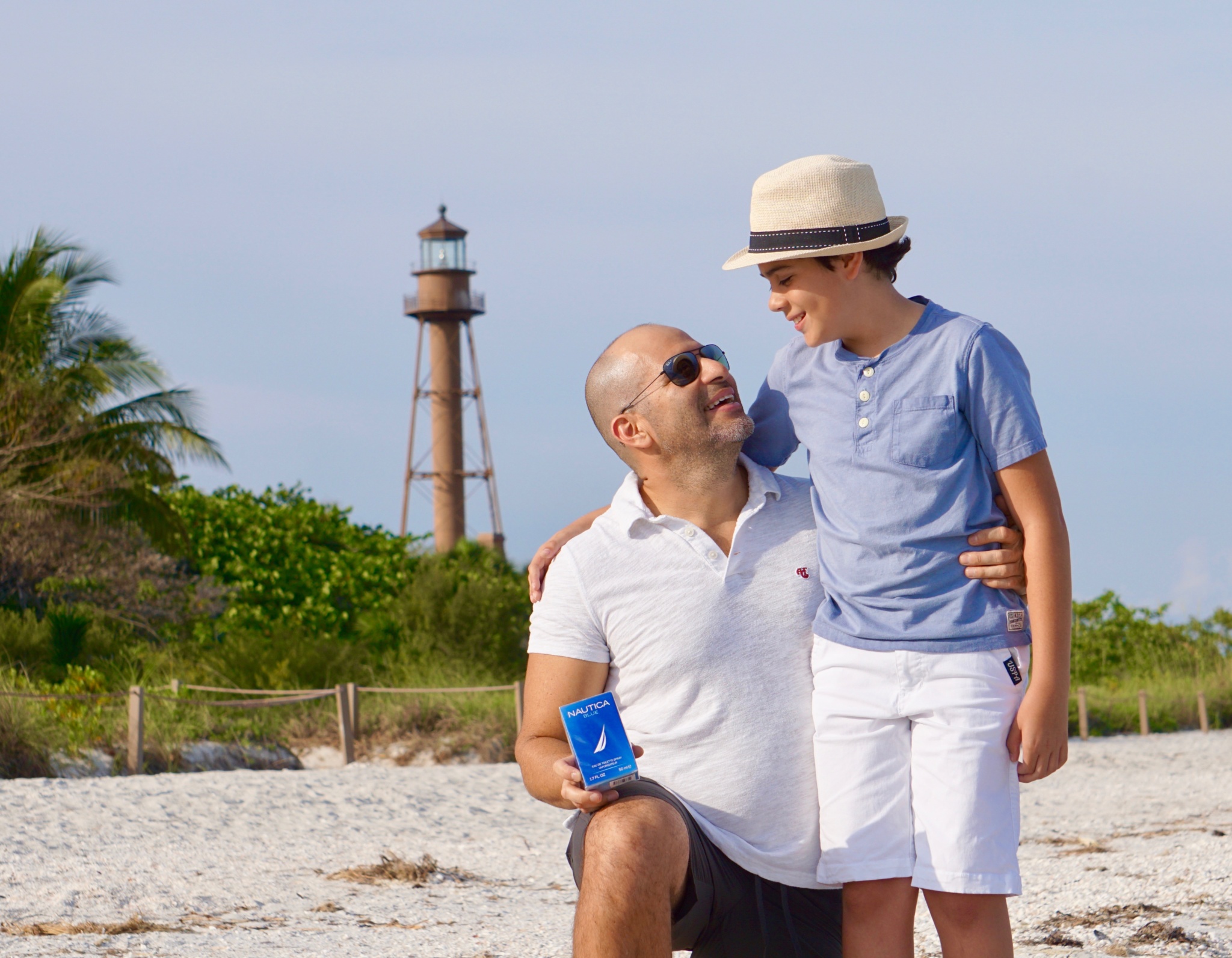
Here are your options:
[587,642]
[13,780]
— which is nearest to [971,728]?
[587,642]

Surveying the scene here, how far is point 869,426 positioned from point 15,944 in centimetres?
415

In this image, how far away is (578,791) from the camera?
110 inches

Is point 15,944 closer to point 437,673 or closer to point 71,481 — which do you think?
point 437,673

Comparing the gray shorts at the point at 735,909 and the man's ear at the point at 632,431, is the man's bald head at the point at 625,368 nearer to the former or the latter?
the man's ear at the point at 632,431

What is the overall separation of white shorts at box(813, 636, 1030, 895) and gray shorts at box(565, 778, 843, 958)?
0.18 metres

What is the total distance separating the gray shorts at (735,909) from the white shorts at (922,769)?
0.18 meters

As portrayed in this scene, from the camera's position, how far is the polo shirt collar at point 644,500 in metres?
3.24

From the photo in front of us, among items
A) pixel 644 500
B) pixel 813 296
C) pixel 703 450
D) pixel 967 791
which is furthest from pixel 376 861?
pixel 813 296

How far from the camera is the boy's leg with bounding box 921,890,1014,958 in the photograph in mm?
2910

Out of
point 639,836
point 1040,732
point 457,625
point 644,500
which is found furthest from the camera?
point 457,625

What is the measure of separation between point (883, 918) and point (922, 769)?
0.36 metres

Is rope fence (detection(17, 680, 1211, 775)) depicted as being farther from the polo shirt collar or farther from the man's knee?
the man's knee

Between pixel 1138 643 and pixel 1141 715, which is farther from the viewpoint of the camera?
pixel 1138 643

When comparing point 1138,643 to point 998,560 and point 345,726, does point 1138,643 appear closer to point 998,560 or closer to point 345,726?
point 345,726
